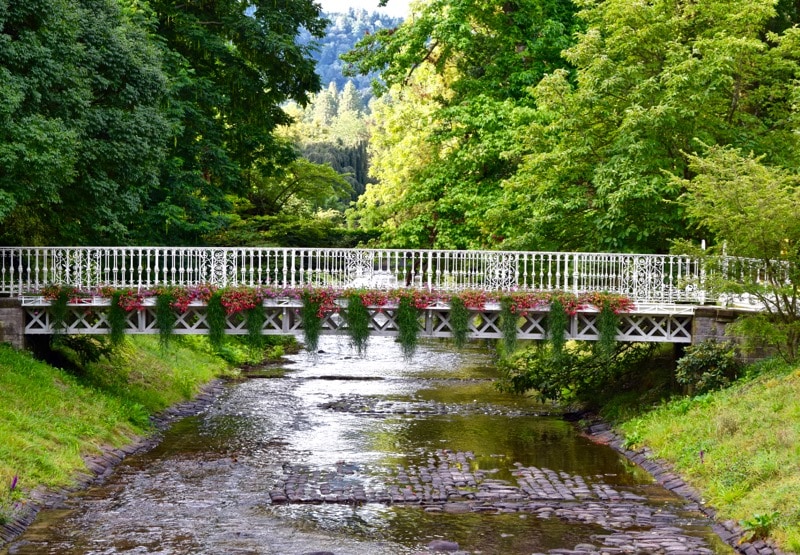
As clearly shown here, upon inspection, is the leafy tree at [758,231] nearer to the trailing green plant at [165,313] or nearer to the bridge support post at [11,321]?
the trailing green plant at [165,313]

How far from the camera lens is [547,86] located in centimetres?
2595

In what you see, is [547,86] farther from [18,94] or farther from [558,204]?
[18,94]

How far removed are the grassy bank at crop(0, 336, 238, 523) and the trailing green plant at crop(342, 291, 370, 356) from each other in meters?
5.07

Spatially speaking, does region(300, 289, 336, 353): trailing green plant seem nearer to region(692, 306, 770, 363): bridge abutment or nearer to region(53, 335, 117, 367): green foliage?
region(53, 335, 117, 367): green foliage

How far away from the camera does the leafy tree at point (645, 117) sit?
2381cm

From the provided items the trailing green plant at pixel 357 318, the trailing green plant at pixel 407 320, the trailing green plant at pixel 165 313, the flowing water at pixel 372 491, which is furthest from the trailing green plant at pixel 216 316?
the trailing green plant at pixel 407 320

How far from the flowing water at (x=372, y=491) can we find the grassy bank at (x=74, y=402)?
0.77 m

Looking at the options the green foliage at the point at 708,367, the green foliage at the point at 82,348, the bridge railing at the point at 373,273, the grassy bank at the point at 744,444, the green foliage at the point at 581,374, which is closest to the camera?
the grassy bank at the point at 744,444

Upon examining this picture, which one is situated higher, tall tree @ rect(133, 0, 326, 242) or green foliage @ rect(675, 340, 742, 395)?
tall tree @ rect(133, 0, 326, 242)

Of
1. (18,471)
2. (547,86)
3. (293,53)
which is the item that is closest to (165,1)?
(293,53)

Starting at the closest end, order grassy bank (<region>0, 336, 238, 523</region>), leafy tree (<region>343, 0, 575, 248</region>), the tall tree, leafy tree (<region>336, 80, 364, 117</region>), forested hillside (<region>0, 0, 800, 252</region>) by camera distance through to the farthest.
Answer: grassy bank (<region>0, 336, 238, 523</region>), forested hillside (<region>0, 0, 800, 252</region>), the tall tree, leafy tree (<region>343, 0, 575, 248</region>), leafy tree (<region>336, 80, 364, 117</region>)

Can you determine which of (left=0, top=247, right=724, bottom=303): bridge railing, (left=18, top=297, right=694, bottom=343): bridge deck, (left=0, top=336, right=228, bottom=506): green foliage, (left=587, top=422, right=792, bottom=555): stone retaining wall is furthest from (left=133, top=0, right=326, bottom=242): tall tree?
(left=587, top=422, right=792, bottom=555): stone retaining wall

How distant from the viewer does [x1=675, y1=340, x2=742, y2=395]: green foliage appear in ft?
68.1

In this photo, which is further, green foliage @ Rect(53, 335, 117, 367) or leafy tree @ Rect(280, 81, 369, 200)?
leafy tree @ Rect(280, 81, 369, 200)
